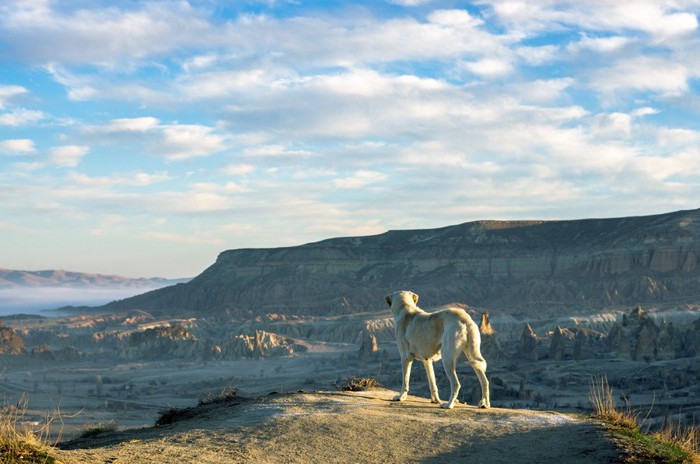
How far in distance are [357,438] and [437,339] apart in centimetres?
412

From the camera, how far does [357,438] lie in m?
13.8

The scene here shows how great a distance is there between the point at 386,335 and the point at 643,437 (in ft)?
422

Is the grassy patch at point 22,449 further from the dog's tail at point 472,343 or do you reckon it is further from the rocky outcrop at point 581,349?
the rocky outcrop at point 581,349

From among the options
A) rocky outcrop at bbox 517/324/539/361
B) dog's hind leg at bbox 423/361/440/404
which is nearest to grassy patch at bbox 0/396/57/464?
dog's hind leg at bbox 423/361/440/404

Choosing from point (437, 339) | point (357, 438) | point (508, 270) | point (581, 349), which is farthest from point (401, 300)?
point (508, 270)

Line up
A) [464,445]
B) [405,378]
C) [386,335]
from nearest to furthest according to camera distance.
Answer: [464,445] → [405,378] → [386,335]

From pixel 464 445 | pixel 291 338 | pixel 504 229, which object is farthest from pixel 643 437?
pixel 504 229

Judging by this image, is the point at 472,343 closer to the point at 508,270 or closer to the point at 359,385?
the point at 359,385

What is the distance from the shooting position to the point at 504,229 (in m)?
194

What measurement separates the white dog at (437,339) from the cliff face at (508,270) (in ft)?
443

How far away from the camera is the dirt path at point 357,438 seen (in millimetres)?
12711

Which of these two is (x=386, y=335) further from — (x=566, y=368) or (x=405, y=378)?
(x=405, y=378)

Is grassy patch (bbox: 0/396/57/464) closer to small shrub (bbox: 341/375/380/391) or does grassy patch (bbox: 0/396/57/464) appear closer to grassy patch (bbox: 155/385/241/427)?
grassy patch (bbox: 155/385/241/427)

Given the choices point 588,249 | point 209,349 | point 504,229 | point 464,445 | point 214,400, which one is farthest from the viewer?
point 504,229
